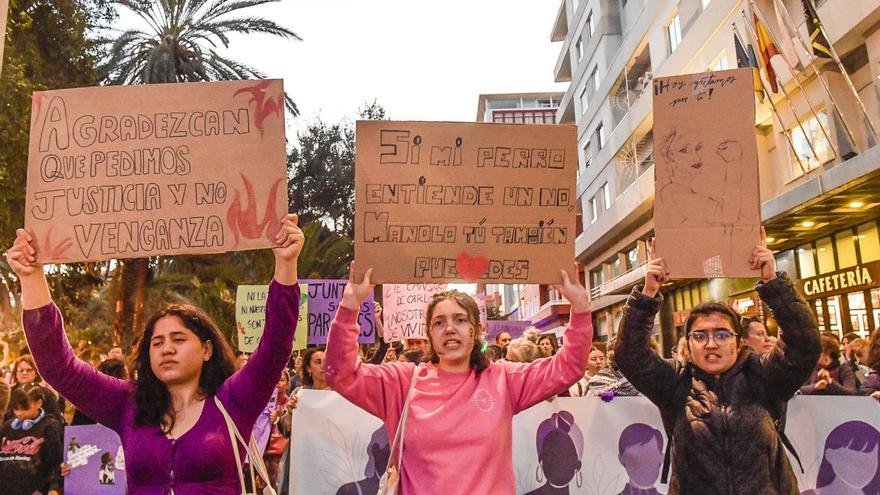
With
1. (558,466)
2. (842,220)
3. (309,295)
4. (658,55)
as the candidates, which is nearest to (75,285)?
(309,295)

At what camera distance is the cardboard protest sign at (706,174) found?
3.33 metres

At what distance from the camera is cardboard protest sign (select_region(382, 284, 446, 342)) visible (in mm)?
9156

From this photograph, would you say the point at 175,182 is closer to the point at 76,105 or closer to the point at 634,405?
the point at 76,105

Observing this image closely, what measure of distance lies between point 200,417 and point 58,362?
1.77 feet

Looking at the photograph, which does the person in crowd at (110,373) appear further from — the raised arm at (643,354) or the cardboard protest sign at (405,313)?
the raised arm at (643,354)

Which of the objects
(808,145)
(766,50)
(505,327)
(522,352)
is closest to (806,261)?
(808,145)

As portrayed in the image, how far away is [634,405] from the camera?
15.2ft

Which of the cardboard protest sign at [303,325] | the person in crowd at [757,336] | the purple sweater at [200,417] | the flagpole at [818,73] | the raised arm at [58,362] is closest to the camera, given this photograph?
the purple sweater at [200,417]

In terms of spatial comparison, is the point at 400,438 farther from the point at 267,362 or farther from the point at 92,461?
the point at 92,461

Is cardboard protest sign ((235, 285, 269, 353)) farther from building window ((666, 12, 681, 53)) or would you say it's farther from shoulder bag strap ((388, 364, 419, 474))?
building window ((666, 12, 681, 53))

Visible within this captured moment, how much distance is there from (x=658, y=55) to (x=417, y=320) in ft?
59.6

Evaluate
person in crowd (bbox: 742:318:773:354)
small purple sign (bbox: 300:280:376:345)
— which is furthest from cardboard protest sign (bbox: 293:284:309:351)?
person in crowd (bbox: 742:318:773:354)

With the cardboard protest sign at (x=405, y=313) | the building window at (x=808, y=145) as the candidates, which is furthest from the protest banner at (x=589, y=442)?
the building window at (x=808, y=145)

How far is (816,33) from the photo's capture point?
1314 cm
